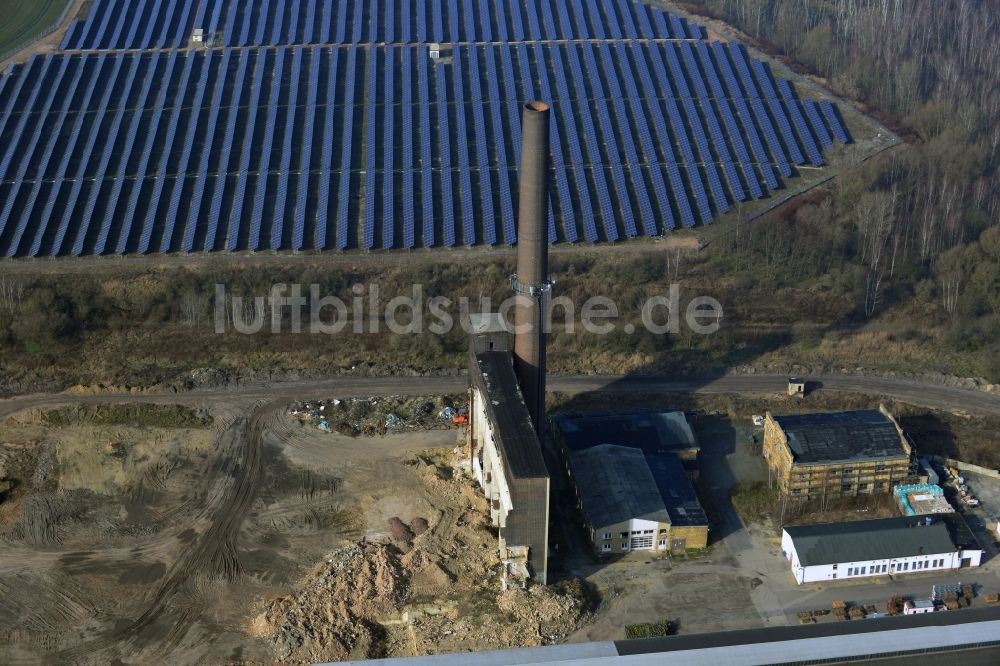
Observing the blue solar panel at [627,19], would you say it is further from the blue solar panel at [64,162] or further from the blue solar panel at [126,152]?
the blue solar panel at [64,162]

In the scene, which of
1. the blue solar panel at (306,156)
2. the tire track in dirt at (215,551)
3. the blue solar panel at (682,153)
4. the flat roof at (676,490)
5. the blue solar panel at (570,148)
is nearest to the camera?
the tire track in dirt at (215,551)

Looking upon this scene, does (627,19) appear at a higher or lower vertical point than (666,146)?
higher

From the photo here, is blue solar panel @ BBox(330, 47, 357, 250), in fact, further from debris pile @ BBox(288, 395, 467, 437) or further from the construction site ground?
the construction site ground

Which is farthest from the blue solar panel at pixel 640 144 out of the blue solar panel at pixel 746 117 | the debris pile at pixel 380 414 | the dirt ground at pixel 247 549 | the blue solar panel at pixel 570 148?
the dirt ground at pixel 247 549

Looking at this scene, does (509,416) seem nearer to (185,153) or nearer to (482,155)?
(482,155)

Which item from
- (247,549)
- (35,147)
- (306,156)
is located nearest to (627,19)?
(306,156)

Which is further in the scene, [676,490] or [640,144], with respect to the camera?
[640,144]

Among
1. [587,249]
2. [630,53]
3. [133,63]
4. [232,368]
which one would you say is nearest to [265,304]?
[232,368]
